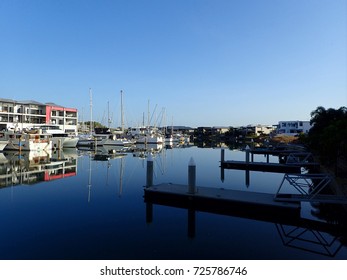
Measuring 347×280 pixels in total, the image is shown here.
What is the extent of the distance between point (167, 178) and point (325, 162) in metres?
15.9

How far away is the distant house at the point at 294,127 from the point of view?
111 metres

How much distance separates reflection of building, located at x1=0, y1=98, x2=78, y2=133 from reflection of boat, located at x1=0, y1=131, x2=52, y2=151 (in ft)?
54.8

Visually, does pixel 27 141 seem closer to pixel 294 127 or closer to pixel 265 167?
pixel 265 167

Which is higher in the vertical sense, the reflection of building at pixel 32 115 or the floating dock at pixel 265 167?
the reflection of building at pixel 32 115

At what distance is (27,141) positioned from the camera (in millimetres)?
53781

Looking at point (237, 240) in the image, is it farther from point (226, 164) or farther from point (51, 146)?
point (51, 146)

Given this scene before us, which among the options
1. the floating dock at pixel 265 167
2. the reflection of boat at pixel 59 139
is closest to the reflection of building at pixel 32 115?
the reflection of boat at pixel 59 139

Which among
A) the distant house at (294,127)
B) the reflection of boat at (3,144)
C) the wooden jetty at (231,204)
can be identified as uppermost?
the distant house at (294,127)

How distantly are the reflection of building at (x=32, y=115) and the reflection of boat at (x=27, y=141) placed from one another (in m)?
16.7

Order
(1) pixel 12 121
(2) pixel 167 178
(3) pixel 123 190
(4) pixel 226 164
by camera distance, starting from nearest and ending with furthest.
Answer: (3) pixel 123 190, (2) pixel 167 178, (4) pixel 226 164, (1) pixel 12 121

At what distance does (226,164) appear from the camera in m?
34.6

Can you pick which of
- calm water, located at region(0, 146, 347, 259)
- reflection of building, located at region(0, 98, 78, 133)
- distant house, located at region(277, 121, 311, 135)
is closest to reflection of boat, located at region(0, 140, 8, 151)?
reflection of building, located at region(0, 98, 78, 133)

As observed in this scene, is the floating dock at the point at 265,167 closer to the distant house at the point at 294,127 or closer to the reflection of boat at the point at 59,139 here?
the reflection of boat at the point at 59,139

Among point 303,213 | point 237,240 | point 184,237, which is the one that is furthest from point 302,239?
point 184,237
